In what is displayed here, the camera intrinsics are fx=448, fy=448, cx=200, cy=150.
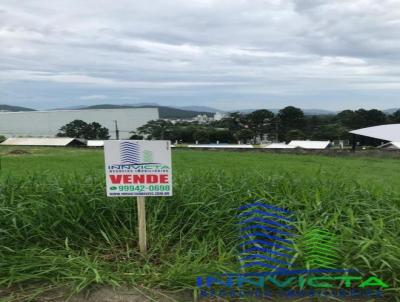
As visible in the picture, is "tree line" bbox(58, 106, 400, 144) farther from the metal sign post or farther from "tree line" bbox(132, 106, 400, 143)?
the metal sign post

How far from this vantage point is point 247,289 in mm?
2598

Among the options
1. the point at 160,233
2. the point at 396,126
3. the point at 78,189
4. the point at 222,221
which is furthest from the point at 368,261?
the point at 396,126

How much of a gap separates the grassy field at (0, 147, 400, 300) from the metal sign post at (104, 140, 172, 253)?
361mm

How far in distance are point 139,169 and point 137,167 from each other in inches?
0.8

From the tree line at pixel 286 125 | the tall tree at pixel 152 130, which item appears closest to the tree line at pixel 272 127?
the tree line at pixel 286 125

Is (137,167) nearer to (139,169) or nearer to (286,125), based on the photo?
(139,169)

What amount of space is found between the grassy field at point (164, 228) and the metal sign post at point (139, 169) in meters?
0.36

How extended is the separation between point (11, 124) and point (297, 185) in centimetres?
6575

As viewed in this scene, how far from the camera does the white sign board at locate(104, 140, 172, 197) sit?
125 inches

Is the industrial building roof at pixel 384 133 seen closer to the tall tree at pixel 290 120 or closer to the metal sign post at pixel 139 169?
the tall tree at pixel 290 120

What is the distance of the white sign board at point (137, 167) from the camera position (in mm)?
3164

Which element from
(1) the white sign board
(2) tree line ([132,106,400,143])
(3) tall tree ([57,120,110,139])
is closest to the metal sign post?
(1) the white sign board

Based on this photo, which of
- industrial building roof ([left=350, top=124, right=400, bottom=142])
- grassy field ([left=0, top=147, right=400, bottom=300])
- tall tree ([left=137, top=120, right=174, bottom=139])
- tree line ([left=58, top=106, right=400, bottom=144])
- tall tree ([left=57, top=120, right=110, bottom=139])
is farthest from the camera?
tree line ([left=58, top=106, right=400, bottom=144])

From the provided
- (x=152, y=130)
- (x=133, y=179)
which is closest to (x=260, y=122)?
(x=152, y=130)
